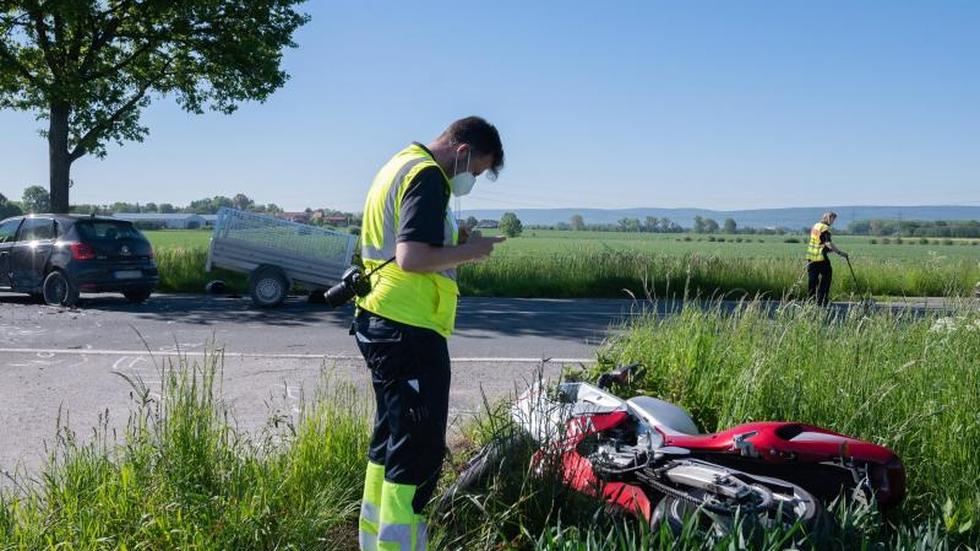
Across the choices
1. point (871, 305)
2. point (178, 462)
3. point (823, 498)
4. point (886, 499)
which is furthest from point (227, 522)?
point (871, 305)

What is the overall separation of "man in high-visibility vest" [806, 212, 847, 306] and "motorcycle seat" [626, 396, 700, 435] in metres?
13.1

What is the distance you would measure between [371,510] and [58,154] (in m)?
18.0

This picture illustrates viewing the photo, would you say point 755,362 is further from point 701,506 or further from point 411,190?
point 411,190

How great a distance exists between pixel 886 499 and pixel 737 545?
0.97 m

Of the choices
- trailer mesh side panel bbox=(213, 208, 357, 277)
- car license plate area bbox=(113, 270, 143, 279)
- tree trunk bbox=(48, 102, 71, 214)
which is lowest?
car license plate area bbox=(113, 270, 143, 279)

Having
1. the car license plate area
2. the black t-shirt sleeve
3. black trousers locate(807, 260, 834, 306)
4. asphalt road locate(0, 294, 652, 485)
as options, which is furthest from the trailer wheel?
the black t-shirt sleeve

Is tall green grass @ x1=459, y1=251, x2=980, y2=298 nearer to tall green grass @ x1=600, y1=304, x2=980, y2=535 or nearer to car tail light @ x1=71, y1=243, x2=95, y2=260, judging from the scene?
car tail light @ x1=71, y1=243, x2=95, y2=260

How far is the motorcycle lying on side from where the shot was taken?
317cm

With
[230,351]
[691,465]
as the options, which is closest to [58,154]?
[230,351]

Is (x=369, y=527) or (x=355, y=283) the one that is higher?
(x=355, y=283)

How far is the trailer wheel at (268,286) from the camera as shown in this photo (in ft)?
49.3

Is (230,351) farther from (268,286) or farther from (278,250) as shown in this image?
(278,250)

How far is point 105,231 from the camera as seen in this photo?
598 inches

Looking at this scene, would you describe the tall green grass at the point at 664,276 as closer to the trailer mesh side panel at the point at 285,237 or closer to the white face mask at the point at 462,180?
the trailer mesh side panel at the point at 285,237
